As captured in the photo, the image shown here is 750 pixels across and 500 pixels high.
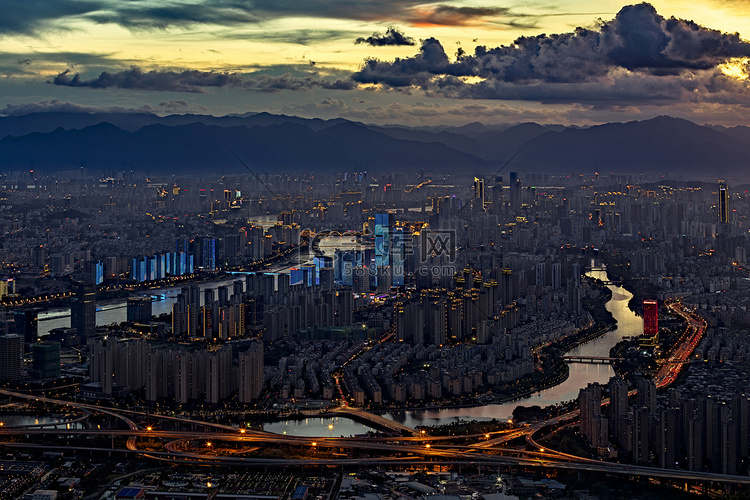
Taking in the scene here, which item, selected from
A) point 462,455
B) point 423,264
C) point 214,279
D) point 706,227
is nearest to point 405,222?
point 423,264

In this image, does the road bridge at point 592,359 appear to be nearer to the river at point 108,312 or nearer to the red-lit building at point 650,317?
the red-lit building at point 650,317

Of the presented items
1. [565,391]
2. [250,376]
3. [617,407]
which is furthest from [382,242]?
[617,407]

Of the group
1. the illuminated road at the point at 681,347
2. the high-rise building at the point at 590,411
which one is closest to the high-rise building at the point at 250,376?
the high-rise building at the point at 590,411

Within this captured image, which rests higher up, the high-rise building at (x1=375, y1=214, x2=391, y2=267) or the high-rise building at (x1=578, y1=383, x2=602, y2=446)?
the high-rise building at (x1=375, y1=214, x2=391, y2=267)

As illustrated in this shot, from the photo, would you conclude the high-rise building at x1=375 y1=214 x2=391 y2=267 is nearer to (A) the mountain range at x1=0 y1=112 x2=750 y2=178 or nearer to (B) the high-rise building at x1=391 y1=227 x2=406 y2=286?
(B) the high-rise building at x1=391 y1=227 x2=406 y2=286

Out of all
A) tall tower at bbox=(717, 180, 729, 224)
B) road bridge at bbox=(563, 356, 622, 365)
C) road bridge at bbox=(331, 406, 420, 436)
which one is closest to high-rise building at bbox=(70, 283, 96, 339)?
road bridge at bbox=(331, 406, 420, 436)

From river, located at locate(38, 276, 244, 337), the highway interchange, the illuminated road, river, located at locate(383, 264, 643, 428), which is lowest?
river, located at locate(383, 264, 643, 428)

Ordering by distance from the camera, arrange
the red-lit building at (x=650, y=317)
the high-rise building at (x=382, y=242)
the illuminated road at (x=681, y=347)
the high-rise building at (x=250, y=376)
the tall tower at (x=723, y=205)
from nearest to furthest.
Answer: the high-rise building at (x=250, y=376) < the illuminated road at (x=681, y=347) < the red-lit building at (x=650, y=317) < the high-rise building at (x=382, y=242) < the tall tower at (x=723, y=205)
